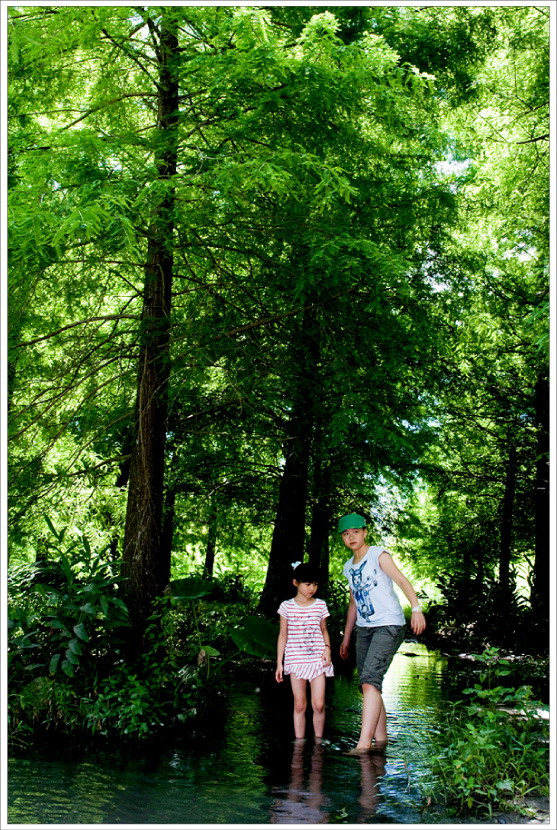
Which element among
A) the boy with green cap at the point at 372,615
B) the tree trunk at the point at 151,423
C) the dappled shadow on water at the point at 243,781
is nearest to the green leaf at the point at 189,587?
the tree trunk at the point at 151,423

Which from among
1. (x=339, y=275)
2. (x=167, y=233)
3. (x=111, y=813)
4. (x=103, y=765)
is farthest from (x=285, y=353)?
(x=111, y=813)

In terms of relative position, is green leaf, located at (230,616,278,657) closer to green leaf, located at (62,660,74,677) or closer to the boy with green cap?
green leaf, located at (62,660,74,677)

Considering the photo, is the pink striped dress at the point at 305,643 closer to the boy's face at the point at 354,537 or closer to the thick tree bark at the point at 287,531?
the boy's face at the point at 354,537

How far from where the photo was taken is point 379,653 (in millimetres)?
7266

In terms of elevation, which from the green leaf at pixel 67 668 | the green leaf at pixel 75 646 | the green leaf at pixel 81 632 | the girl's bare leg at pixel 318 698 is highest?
the green leaf at pixel 81 632

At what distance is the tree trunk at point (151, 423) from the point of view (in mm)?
9648

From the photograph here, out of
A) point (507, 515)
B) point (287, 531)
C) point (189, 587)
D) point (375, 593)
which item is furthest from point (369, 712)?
point (507, 515)

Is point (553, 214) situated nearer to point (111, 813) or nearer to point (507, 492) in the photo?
point (111, 813)

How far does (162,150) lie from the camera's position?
8523mm

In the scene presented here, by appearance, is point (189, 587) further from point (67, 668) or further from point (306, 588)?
point (306, 588)

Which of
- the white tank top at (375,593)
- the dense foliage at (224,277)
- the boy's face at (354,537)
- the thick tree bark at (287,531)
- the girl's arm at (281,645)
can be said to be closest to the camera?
the white tank top at (375,593)

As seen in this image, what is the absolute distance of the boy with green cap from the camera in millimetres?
Answer: 7203

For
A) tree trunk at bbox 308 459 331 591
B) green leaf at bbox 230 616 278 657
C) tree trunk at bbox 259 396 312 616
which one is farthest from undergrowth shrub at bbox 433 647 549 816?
tree trunk at bbox 308 459 331 591

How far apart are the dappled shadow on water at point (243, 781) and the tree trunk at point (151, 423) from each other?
69.8 inches
